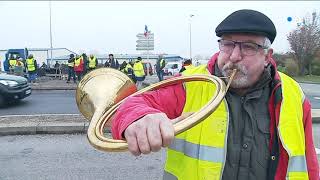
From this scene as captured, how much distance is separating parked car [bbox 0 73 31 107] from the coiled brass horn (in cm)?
985

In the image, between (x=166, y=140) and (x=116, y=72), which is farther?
(x=116, y=72)

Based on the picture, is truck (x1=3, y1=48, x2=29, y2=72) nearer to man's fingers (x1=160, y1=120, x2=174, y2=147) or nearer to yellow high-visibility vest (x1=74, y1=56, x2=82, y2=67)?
yellow high-visibility vest (x1=74, y1=56, x2=82, y2=67)

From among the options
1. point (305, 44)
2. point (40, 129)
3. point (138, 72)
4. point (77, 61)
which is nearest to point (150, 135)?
point (40, 129)

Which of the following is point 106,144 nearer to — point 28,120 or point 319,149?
point 319,149

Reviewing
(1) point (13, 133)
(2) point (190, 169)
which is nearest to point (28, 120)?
(1) point (13, 133)


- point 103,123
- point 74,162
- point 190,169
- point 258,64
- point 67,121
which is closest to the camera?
point 103,123

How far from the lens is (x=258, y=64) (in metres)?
1.87

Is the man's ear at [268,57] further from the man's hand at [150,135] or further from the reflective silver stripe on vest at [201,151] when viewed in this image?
the man's hand at [150,135]

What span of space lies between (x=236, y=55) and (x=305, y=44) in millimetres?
42388

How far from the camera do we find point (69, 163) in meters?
5.81

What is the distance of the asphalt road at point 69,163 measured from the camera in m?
5.29

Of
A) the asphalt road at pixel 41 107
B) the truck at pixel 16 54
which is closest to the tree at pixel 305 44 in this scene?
the truck at pixel 16 54

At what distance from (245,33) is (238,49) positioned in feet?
0.25

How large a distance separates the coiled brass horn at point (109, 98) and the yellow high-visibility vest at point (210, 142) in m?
0.11
